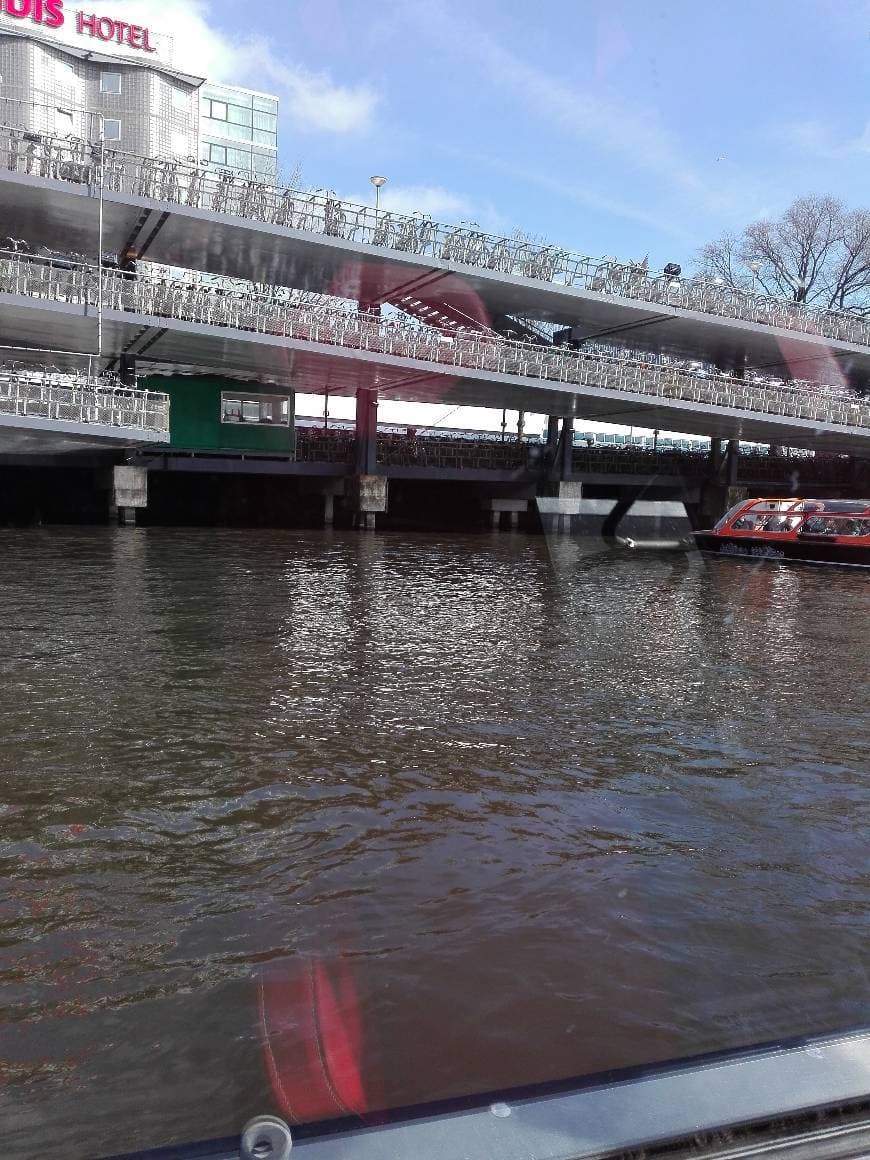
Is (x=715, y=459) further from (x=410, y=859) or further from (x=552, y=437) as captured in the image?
Answer: (x=410, y=859)

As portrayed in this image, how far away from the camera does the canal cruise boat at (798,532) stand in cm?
2355

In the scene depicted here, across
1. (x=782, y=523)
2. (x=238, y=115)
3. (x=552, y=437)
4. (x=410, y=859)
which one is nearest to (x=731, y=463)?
(x=552, y=437)

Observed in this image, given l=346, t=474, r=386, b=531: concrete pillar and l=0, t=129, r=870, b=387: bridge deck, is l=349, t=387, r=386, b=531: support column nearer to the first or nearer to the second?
l=346, t=474, r=386, b=531: concrete pillar

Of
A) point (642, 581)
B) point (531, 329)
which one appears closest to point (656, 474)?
point (531, 329)

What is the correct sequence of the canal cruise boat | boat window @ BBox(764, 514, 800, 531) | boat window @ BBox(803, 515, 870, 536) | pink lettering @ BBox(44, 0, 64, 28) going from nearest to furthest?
the canal cruise boat → boat window @ BBox(803, 515, 870, 536) → boat window @ BBox(764, 514, 800, 531) → pink lettering @ BBox(44, 0, 64, 28)

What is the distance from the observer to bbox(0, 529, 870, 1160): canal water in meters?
3.26

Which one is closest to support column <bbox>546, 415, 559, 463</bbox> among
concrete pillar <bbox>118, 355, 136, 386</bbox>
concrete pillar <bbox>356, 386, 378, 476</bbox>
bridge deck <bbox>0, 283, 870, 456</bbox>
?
bridge deck <bbox>0, 283, 870, 456</bbox>

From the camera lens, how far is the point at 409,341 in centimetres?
2995

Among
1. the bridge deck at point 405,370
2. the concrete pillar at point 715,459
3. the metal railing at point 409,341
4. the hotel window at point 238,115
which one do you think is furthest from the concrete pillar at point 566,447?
the hotel window at point 238,115

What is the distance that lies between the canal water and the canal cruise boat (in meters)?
13.7

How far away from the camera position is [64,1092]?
2982 millimetres

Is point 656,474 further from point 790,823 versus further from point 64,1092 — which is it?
point 64,1092

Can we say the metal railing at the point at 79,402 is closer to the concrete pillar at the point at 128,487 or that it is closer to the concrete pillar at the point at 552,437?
the concrete pillar at the point at 128,487

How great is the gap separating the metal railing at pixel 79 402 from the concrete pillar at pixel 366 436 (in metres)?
11.1
